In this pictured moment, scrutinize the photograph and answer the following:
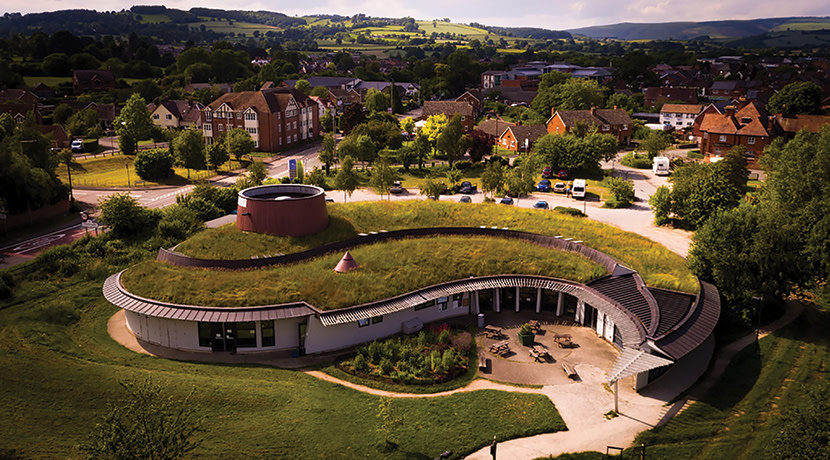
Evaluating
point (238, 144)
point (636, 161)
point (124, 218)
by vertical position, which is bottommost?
point (124, 218)

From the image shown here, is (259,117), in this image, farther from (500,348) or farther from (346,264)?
(500,348)

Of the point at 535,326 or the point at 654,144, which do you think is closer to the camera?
the point at 535,326

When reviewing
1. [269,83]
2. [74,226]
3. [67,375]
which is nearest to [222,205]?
[74,226]

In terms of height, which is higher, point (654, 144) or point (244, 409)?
point (654, 144)

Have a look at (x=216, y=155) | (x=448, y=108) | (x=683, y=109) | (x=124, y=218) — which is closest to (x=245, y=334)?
(x=124, y=218)

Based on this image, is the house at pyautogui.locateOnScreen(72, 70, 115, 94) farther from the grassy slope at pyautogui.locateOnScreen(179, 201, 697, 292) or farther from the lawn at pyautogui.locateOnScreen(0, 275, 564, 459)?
the lawn at pyautogui.locateOnScreen(0, 275, 564, 459)

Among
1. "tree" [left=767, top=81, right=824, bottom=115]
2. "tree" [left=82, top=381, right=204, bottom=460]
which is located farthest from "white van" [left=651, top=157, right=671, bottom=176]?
"tree" [left=82, top=381, right=204, bottom=460]
